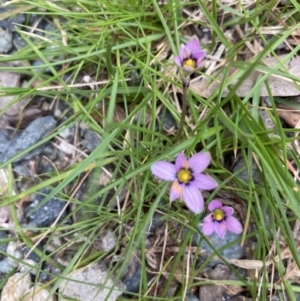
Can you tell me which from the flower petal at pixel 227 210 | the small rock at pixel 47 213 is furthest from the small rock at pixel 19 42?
the flower petal at pixel 227 210

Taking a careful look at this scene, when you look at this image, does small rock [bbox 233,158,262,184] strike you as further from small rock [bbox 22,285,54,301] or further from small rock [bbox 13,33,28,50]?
small rock [bbox 13,33,28,50]

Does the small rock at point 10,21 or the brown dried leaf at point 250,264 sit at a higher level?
the small rock at point 10,21

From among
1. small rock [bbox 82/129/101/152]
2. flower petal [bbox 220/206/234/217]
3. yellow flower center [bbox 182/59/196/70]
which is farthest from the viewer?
small rock [bbox 82/129/101/152]

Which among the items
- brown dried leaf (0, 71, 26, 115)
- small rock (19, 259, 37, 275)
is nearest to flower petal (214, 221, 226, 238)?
small rock (19, 259, 37, 275)

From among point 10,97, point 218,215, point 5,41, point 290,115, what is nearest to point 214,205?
point 218,215

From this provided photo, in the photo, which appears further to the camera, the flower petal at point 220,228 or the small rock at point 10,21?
the small rock at point 10,21

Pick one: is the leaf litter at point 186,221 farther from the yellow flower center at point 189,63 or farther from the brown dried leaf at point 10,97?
the yellow flower center at point 189,63

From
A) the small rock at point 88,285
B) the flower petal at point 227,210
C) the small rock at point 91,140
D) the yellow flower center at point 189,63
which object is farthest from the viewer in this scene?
the small rock at point 91,140

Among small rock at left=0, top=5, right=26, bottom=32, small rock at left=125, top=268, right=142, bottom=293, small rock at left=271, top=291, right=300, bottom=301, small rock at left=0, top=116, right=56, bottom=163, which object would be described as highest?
small rock at left=0, top=5, right=26, bottom=32
